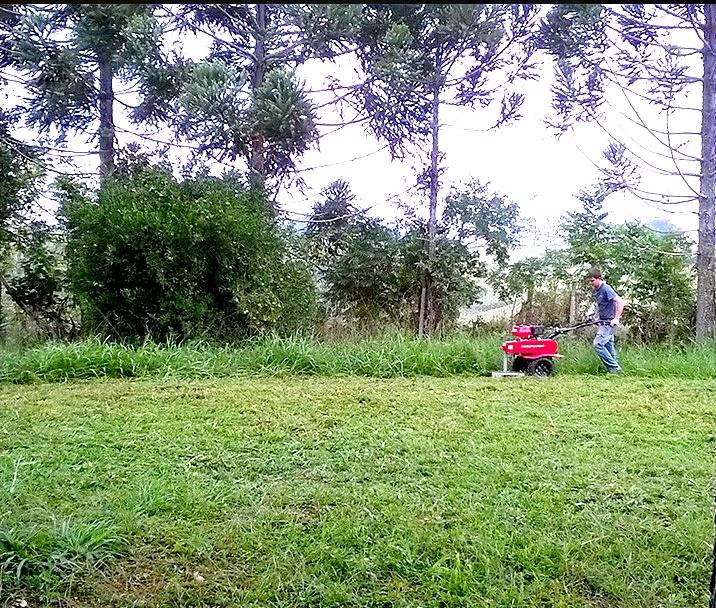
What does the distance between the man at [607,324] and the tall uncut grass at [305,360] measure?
0.14 metres

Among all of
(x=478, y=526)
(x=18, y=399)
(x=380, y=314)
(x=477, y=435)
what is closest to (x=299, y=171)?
(x=380, y=314)

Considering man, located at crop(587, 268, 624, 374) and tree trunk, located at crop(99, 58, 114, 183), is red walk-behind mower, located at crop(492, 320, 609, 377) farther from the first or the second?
tree trunk, located at crop(99, 58, 114, 183)

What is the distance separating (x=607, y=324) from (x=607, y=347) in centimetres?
20

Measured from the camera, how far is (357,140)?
696 cm

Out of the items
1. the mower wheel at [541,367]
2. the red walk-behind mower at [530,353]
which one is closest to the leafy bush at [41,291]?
the red walk-behind mower at [530,353]

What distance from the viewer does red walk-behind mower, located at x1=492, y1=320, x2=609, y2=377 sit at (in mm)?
4691

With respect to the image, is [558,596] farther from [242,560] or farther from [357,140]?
[357,140]

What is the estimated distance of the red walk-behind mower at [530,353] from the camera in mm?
4691

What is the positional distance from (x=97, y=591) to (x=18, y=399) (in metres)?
2.52

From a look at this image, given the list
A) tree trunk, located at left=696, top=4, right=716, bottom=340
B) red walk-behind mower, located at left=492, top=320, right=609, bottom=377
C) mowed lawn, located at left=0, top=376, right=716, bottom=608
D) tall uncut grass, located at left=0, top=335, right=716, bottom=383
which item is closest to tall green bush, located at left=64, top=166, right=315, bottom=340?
tall uncut grass, located at left=0, top=335, right=716, bottom=383

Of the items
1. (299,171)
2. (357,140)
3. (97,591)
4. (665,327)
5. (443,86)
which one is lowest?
(97,591)

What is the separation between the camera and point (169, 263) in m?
5.35

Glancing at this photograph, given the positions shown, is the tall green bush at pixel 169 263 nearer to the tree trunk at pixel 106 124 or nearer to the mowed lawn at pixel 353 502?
the tree trunk at pixel 106 124

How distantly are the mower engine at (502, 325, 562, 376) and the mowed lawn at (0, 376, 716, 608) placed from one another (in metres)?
1.11
